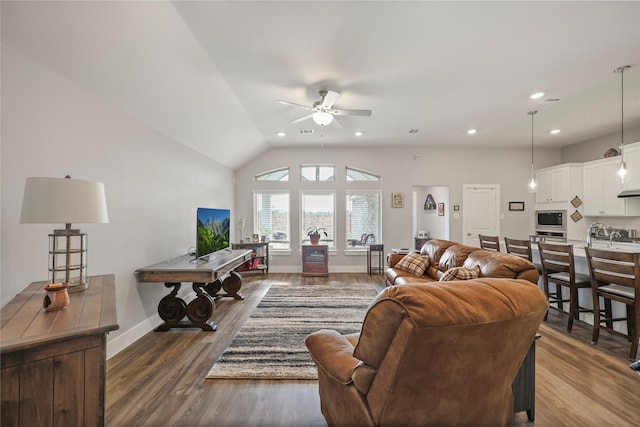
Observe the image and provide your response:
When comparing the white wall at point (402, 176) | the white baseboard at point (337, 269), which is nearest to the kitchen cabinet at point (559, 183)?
the white wall at point (402, 176)

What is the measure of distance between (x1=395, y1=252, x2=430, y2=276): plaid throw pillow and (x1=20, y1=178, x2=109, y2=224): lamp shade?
358cm

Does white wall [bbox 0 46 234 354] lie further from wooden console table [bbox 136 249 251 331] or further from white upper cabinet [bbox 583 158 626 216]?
white upper cabinet [bbox 583 158 626 216]

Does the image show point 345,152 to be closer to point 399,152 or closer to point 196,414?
point 399,152

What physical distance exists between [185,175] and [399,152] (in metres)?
4.59

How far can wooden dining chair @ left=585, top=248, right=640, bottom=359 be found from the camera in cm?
237

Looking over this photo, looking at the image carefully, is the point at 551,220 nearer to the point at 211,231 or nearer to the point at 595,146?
the point at 595,146

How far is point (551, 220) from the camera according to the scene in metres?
5.88

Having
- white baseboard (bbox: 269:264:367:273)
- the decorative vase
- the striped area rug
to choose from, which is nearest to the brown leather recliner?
the striped area rug

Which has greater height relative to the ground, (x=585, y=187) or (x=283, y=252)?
(x=585, y=187)

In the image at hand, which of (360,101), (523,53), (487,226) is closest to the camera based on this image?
(523,53)

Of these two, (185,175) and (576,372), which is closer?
(576,372)

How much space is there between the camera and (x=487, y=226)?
6.29 meters

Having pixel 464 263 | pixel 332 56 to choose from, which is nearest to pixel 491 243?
pixel 464 263

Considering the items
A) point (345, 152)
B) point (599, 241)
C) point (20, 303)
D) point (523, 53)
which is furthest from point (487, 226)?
point (20, 303)
